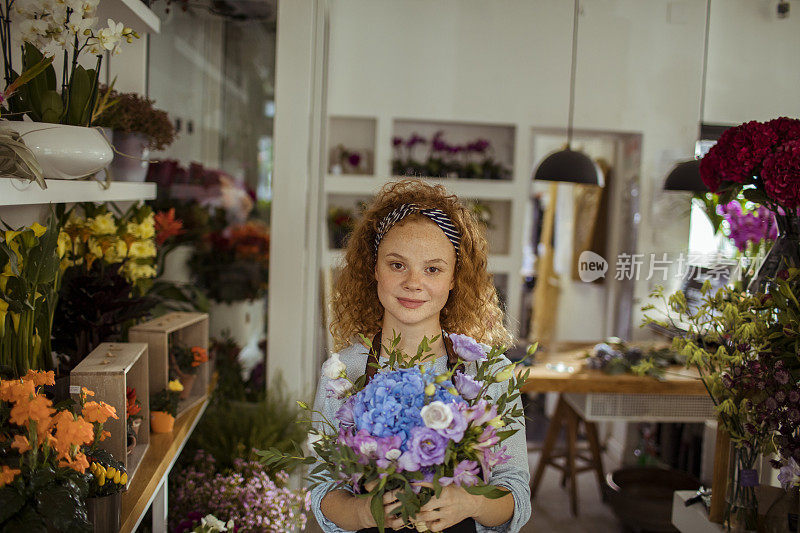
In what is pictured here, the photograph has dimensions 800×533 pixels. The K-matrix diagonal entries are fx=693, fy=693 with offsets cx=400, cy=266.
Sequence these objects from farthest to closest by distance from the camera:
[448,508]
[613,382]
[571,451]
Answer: [571,451] → [613,382] → [448,508]

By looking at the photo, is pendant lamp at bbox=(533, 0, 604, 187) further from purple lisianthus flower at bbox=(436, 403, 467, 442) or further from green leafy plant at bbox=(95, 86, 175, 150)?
purple lisianthus flower at bbox=(436, 403, 467, 442)

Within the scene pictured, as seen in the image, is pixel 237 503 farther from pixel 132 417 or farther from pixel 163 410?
pixel 132 417

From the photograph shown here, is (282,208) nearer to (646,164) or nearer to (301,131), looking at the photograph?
(301,131)

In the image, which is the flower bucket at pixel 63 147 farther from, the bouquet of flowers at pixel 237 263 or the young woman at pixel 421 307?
the bouquet of flowers at pixel 237 263

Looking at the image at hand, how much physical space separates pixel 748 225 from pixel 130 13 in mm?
2185

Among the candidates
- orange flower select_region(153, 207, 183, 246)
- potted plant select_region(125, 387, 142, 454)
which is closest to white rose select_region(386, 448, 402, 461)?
potted plant select_region(125, 387, 142, 454)

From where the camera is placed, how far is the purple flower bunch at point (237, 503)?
2041mm

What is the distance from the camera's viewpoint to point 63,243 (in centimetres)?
169

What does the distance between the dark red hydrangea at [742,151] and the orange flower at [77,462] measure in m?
1.67

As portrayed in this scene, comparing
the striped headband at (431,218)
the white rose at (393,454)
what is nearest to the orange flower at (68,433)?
the white rose at (393,454)

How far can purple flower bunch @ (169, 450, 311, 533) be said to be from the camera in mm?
2041

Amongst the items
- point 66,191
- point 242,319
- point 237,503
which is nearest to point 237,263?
point 242,319

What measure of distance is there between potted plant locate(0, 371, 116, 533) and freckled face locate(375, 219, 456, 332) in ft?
2.11

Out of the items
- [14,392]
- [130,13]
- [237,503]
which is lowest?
[237,503]
